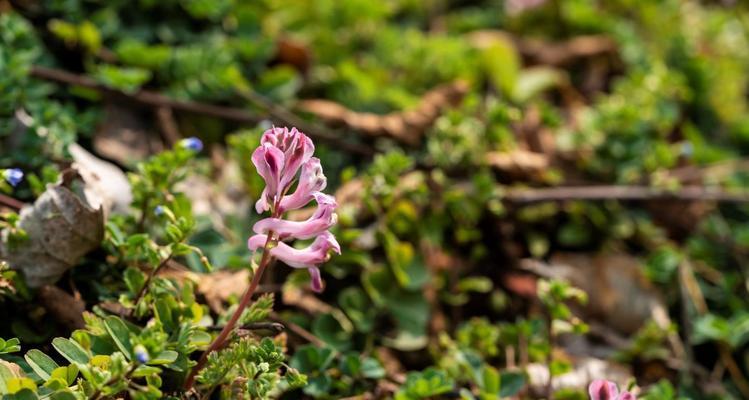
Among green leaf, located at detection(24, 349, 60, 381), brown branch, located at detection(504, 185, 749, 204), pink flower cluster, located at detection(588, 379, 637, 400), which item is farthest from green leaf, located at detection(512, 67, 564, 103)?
green leaf, located at detection(24, 349, 60, 381)

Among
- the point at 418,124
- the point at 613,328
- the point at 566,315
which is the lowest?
the point at 613,328

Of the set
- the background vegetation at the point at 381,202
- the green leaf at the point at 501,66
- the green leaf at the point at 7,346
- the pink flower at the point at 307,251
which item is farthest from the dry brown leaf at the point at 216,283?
the green leaf at the point at 501,66

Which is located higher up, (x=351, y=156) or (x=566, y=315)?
(x=351, y=156)

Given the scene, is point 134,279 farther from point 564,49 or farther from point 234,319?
point 564,49

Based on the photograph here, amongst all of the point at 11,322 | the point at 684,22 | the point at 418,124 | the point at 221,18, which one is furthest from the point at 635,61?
the point at 11,322

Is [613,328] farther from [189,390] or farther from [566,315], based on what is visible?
[189,390]

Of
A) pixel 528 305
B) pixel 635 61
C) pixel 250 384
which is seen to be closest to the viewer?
pixel 250 384

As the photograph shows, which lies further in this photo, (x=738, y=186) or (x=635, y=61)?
(x=635, y=61)
